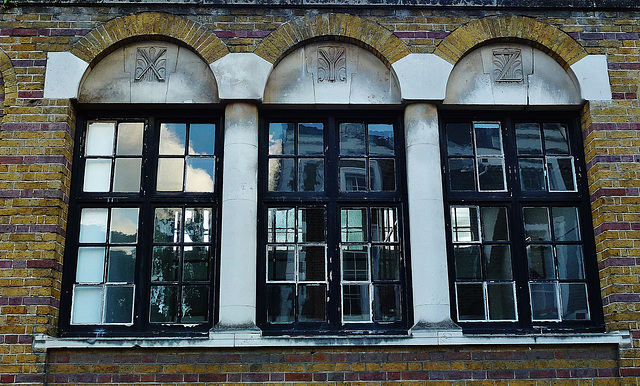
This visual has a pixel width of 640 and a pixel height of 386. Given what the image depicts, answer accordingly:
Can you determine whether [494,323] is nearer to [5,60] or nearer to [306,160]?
[306,160]

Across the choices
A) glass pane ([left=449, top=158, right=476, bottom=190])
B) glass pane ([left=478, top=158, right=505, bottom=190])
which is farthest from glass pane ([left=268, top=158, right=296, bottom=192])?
glass pane ([left=478, top=158, right=505, bottom=190])

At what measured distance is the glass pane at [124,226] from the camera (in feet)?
23.5

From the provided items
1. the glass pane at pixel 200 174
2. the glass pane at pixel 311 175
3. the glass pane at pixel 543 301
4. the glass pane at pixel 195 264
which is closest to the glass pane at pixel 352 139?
the glass pane at pixel 311 175

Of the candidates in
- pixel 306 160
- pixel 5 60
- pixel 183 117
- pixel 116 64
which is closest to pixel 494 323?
pixel 306 160

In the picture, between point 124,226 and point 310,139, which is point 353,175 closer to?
point 310,139

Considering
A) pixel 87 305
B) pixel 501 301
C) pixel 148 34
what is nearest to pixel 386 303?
pixel 501 301

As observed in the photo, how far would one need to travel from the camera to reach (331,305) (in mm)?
6945

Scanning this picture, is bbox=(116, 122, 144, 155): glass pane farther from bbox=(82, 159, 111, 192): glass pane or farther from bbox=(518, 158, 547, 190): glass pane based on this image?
bbox=(518, 158, 547, 190): glass pane

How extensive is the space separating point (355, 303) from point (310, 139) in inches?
69.9

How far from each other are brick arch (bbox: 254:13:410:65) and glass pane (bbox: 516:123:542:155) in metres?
1.47

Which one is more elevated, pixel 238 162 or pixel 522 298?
pixel 238 162

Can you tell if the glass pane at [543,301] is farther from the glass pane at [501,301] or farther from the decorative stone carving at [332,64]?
the decorative stone carving at [332,64]

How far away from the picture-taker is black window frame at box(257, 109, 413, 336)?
6891 mm

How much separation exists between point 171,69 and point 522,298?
14.0 ft
